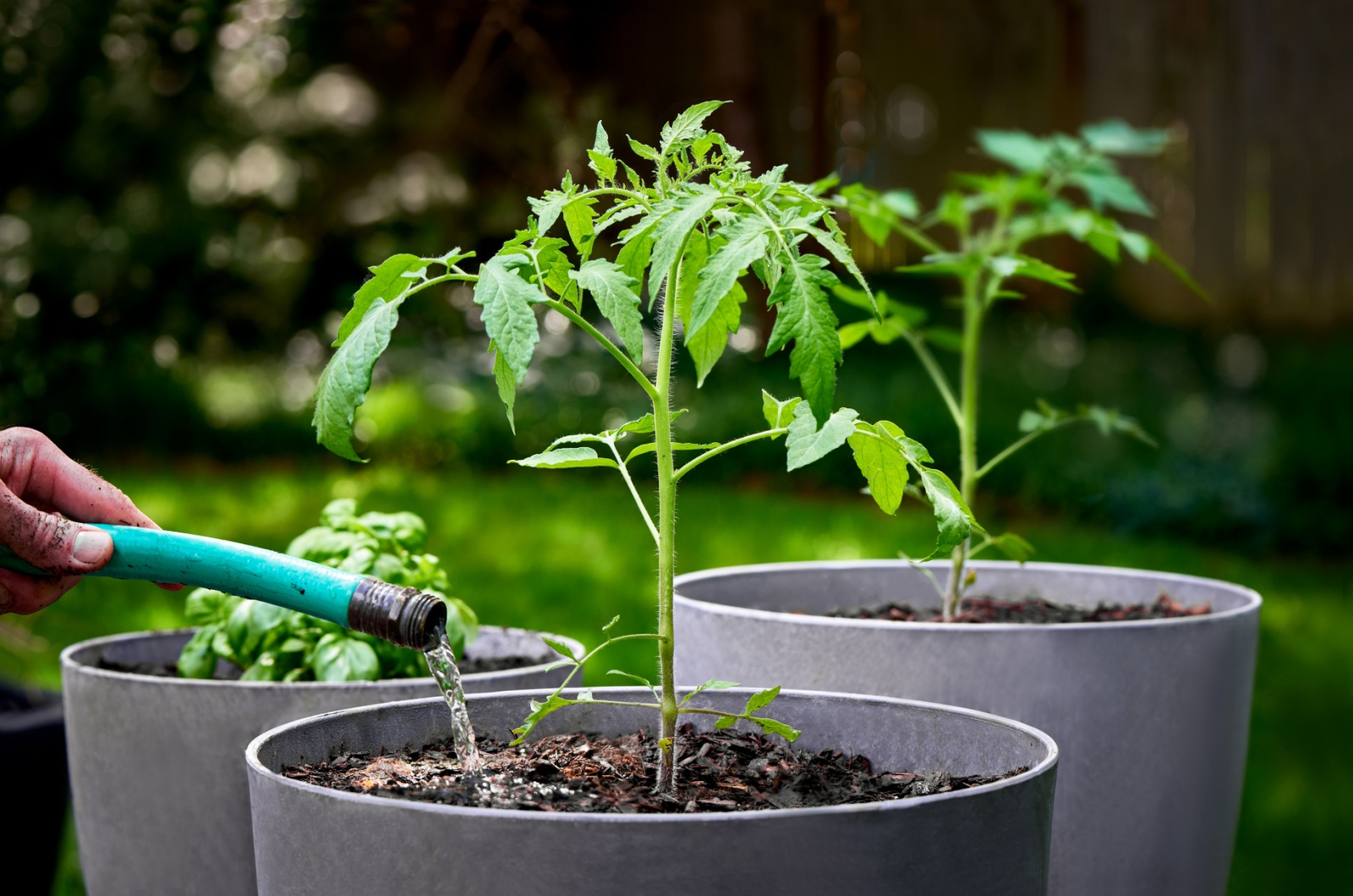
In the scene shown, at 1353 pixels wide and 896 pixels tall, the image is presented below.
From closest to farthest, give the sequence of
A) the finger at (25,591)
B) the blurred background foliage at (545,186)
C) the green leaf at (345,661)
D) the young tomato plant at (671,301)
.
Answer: the young tomato plant at (671,301) < the finger at (25,591) < the green leaf at (345,661) < the blurred background foliage at (545,186)

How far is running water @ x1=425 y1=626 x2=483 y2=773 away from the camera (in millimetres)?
1207

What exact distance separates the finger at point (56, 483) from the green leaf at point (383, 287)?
47 centimetres

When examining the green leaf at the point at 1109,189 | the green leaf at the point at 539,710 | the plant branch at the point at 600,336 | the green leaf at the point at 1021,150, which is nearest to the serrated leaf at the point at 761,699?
the green leaf at the point at 539,710

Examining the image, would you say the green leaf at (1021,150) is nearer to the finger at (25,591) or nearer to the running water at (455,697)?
the running water at (455,697)

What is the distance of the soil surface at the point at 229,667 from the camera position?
186cm

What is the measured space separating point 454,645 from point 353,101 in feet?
20.5

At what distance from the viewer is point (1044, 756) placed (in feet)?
3.71

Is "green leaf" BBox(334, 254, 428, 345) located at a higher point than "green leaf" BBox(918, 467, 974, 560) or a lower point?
higher

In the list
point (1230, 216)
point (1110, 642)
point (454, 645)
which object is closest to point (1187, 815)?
point (1110, 642)

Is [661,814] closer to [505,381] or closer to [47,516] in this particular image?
[505,381]

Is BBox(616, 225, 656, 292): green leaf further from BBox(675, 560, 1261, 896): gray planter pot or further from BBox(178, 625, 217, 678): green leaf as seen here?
BBox(178, 625, 217, 678): green leaf

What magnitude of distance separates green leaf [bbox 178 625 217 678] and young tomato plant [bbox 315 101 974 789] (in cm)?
73

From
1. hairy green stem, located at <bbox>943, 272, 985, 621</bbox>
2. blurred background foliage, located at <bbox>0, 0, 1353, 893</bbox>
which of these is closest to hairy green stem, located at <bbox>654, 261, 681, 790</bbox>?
hairy green stem, located at <bbox>943, 272, 985, 621</bbox>

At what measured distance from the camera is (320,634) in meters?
1.77
